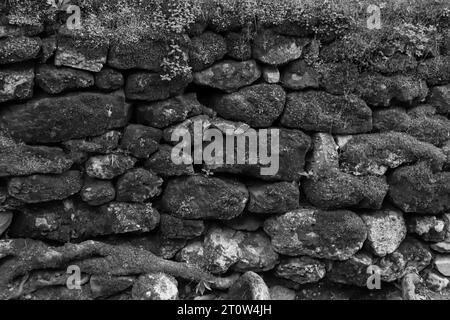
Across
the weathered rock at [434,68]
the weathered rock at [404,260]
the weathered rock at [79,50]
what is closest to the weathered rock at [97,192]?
the weathered rock at [79,50]

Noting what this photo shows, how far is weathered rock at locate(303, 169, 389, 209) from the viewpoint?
17.7 feet

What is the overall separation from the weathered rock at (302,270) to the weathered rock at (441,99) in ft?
8.41

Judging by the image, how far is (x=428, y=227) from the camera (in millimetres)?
5621

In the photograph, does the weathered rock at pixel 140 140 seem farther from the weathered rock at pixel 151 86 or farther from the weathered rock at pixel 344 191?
the weathered rock at pixel 344 191

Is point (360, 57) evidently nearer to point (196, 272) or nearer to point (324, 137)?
point (324, 137)

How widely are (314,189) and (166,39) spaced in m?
2.46

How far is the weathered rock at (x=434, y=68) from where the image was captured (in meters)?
5.72

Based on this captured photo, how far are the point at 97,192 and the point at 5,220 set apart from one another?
1.04 m

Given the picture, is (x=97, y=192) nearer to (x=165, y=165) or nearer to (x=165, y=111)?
(x=165, y=165)

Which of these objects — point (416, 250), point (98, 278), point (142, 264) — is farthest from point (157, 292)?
point (416, 250)

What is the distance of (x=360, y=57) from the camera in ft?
18.0

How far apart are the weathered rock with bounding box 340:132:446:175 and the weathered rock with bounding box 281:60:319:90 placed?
0.90 m

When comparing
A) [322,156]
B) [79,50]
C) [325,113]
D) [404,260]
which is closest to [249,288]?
[322,156]

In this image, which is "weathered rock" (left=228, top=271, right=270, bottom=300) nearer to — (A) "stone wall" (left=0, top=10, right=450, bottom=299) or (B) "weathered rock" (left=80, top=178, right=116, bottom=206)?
(A) "stone wall" (left=0, top=10, right=450, bottom=299)
